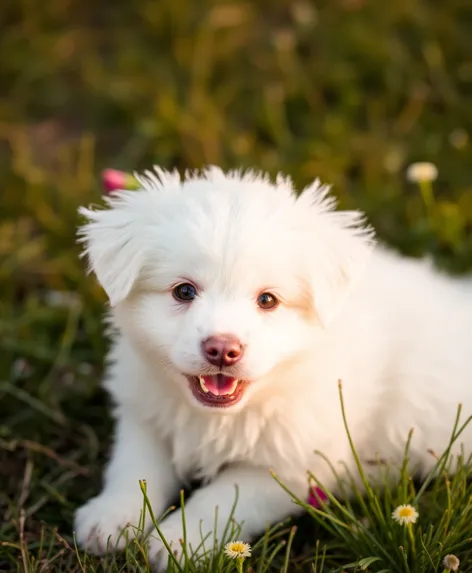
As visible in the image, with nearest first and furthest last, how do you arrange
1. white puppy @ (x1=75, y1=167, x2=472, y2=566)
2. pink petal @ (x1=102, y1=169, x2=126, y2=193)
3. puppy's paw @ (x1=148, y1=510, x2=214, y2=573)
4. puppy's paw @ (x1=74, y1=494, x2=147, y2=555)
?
white puppy @ (x1=75, y1=167, x2=472, y2=566), puppy's paw @ (x1=148, y1=510, x2=214, y2=573), puppy's paw @ (x1=74, y1=494, x2=147, y2=555), pink petal @ (x1=102, y1=169, x2=126, y2=193)

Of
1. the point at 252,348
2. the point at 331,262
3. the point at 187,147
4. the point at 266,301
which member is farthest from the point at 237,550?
the point at 187,147

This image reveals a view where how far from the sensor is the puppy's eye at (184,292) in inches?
97.7

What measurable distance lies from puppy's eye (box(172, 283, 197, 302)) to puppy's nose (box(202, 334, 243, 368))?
0.20m

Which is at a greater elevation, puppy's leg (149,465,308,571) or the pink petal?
the pink petal

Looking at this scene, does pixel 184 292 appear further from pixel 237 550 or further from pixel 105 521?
pixel 105 521

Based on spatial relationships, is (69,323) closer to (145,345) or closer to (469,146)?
(145,345)

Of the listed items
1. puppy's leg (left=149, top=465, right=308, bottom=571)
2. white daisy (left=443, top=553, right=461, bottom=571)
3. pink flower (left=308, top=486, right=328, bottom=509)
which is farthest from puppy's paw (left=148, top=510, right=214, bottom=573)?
white daisy (left=443, top=553, right=461, bottom=571)

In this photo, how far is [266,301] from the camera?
2.47 meters

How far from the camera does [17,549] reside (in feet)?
9.30

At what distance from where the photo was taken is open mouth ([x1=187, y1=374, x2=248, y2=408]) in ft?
8.13

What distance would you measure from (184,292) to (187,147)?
232cm

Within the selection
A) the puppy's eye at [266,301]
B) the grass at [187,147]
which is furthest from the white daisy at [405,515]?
the puppy's eye at [266,301]

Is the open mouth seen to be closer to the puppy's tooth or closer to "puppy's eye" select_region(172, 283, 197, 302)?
the puppy's tooth

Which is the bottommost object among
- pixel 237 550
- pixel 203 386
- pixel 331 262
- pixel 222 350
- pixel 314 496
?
pixel 237 550
